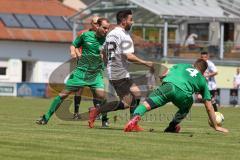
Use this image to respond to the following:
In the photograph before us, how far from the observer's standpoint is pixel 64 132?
14.4 m

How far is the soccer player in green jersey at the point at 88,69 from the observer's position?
56.4 ft

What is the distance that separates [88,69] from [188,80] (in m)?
3.22

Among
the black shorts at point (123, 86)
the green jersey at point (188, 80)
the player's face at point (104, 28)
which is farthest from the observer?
the player's face at point (104, 28)

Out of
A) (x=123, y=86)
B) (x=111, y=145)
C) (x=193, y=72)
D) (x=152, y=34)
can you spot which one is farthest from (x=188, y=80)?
(x=152, y=34)

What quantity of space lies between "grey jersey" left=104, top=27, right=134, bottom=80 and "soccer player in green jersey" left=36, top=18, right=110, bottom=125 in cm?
87

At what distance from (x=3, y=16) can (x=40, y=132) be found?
53.7 metres

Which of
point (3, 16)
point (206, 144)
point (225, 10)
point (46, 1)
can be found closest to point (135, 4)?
point (225, 10)

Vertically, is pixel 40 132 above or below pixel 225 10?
below

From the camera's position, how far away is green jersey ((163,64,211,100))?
→ 48.9ft

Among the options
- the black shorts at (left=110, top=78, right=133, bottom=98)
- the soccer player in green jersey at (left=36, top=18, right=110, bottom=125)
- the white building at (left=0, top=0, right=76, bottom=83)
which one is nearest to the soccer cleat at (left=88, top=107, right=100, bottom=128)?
the soccer player in green jersey at (left=36, top=18, right=110, bottom=125)

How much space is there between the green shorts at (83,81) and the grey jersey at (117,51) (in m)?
0.90

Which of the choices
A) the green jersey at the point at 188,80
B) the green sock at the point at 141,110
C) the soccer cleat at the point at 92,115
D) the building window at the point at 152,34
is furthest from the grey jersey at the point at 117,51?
the building window at the point at 152,34

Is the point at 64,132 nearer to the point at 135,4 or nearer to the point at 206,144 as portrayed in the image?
the point at 206,144

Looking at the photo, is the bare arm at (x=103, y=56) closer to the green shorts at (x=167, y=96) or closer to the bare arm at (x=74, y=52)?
the bare arm at (x=74, y=52)
